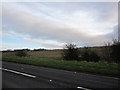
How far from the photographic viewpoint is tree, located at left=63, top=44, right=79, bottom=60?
37781 mm

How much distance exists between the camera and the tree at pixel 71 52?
3778cm

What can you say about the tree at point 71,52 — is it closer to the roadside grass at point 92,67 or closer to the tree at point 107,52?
the tree at point 107,52

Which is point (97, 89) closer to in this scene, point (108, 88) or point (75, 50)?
point (108, 88)

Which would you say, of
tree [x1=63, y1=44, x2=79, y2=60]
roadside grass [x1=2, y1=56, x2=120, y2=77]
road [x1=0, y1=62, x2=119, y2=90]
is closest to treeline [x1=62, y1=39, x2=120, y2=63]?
tree [x1=63, y1=44, x2=79, y2=60]

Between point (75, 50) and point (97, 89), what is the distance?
96.2ft

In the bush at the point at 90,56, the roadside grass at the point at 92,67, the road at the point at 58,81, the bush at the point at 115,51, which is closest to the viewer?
the road at the point at 58,81

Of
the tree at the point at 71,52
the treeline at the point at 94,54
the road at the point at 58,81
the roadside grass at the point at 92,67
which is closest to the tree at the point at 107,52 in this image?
the treeline at the point at 94,54

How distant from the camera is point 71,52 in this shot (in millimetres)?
38031

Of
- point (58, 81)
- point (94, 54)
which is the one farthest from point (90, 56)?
point (58, 81)

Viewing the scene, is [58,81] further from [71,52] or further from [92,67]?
[71,52]

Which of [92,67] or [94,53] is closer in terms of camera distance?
[92,67]

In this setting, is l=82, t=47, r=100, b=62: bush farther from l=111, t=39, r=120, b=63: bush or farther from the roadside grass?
the roadside grass

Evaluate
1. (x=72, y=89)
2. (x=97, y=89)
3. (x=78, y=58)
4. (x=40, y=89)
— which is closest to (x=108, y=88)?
(x=97, y=89)

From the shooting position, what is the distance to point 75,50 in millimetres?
38219
